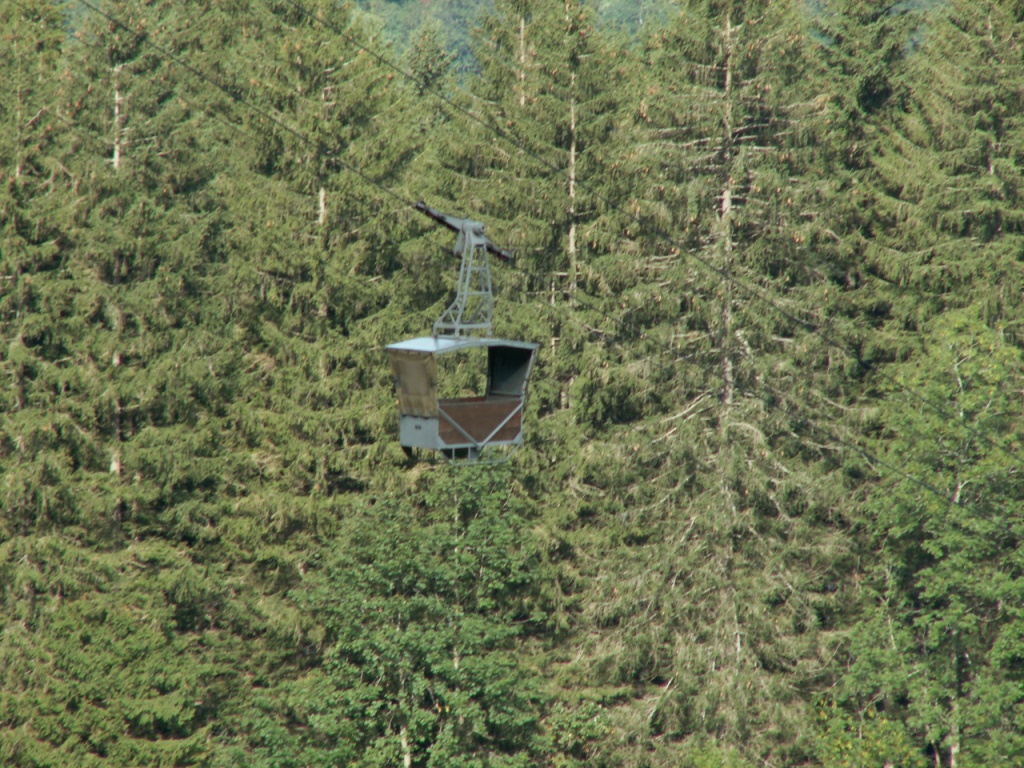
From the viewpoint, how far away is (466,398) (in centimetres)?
1833

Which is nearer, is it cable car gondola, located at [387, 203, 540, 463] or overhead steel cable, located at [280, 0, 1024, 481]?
cable car gondola, located at [387, 203, 540, 463]

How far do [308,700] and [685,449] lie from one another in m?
8.27

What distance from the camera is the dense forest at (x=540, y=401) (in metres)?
27.6

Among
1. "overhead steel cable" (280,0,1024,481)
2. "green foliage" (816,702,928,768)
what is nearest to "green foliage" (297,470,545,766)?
"green foliage" (816,702,928,768)

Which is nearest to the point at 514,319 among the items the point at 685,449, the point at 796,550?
the point at 685,449

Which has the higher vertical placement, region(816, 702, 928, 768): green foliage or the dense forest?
the dense forest

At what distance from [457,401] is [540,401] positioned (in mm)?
12109

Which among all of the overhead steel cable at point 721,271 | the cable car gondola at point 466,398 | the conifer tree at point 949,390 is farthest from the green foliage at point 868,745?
the cable car gondola at point 466,398

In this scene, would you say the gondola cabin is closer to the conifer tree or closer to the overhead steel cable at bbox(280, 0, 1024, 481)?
the overhead steel cable at bbox(280, 0, 1024, 481)

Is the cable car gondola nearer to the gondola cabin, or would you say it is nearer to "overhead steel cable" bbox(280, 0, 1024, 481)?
the gondola cabin

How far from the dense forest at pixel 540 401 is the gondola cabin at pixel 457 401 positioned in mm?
9694

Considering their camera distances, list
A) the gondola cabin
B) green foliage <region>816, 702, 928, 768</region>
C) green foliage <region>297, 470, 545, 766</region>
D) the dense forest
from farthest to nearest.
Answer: the dense forest → green foliage <region>297, 470, 545, 766</region> → green foliage <region>816, 702, 928, 768</region> → the gondola cabin

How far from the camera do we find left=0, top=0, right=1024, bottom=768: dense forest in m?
27.6

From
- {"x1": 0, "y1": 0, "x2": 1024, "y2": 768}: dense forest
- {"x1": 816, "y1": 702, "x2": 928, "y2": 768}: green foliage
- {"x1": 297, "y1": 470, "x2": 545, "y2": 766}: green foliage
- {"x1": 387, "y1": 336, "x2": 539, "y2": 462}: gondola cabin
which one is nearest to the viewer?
{"x1": 387, "y1": 336, "x2": 539, "y2": 462}: gondola cabin
